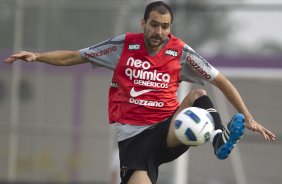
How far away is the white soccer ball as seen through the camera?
6.98 metres

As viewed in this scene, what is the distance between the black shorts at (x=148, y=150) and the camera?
7539 mm

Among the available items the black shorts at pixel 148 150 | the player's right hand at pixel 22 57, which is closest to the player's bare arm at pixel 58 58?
the player's right hand at pixel 22 57

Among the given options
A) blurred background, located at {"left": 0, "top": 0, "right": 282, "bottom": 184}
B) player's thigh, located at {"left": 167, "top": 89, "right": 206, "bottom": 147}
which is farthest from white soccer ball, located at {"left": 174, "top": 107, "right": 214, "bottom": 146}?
blurred background, located at {"left": 0, "top": 0, "right": 282, "bottom": 184}

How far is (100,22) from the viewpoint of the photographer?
17.2 m

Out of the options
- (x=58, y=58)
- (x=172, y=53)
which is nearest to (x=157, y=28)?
(x=172, y=53)

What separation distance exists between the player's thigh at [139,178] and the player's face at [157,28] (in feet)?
3.43

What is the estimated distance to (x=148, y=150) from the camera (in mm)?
7562

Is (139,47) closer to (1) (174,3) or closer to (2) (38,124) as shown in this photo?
(1) (174,3)

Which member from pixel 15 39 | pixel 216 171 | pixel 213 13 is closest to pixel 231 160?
pixel 216 171

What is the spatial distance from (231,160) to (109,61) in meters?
4.86

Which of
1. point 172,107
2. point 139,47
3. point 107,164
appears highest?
point 139,47

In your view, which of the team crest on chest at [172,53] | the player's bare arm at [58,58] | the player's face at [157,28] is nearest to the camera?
the player's face at [157,28]

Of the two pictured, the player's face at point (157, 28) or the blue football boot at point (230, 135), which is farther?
the player's face at point (157, 28)

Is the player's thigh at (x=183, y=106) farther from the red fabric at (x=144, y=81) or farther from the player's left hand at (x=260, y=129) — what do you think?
the player's left hand at (x=260, y=129)
